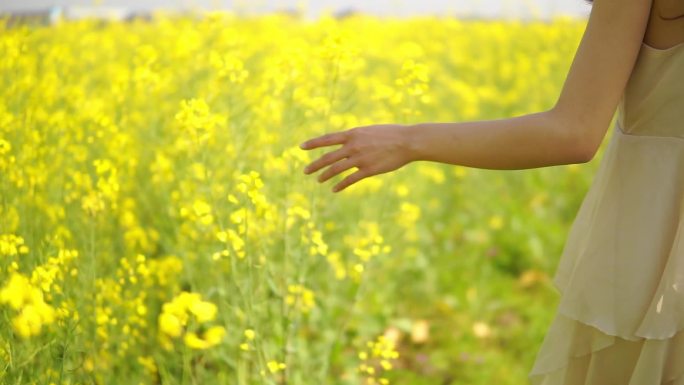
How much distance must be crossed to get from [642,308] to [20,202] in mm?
1380

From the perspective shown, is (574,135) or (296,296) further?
(296,296)

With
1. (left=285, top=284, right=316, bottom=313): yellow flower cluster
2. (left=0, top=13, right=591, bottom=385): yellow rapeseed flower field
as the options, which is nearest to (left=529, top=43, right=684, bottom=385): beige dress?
(left=0, top=13, right=591, bottom=385): yellow rapeseed flower field

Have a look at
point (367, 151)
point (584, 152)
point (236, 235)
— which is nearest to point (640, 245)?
point (584, 152)

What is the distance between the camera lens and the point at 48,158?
7.36ft

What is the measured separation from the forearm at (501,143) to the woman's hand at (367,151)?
0.05 feet

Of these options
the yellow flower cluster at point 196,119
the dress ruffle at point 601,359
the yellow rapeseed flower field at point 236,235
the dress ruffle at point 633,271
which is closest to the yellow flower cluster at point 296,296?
the yellow rapeseed flower field at point 236,235

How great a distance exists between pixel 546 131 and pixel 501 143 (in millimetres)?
61

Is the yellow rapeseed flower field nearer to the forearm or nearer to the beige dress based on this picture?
the forearm

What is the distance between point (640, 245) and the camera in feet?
4.09

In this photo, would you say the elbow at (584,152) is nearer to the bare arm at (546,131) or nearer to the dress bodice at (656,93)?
the bare arm at (546,131)

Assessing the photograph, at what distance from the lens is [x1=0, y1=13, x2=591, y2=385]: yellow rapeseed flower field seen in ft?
5.77

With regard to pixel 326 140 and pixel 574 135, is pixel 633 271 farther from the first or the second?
pixel 326 140

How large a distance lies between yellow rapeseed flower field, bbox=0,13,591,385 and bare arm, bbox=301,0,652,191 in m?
0.31

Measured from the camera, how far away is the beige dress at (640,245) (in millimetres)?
1211
